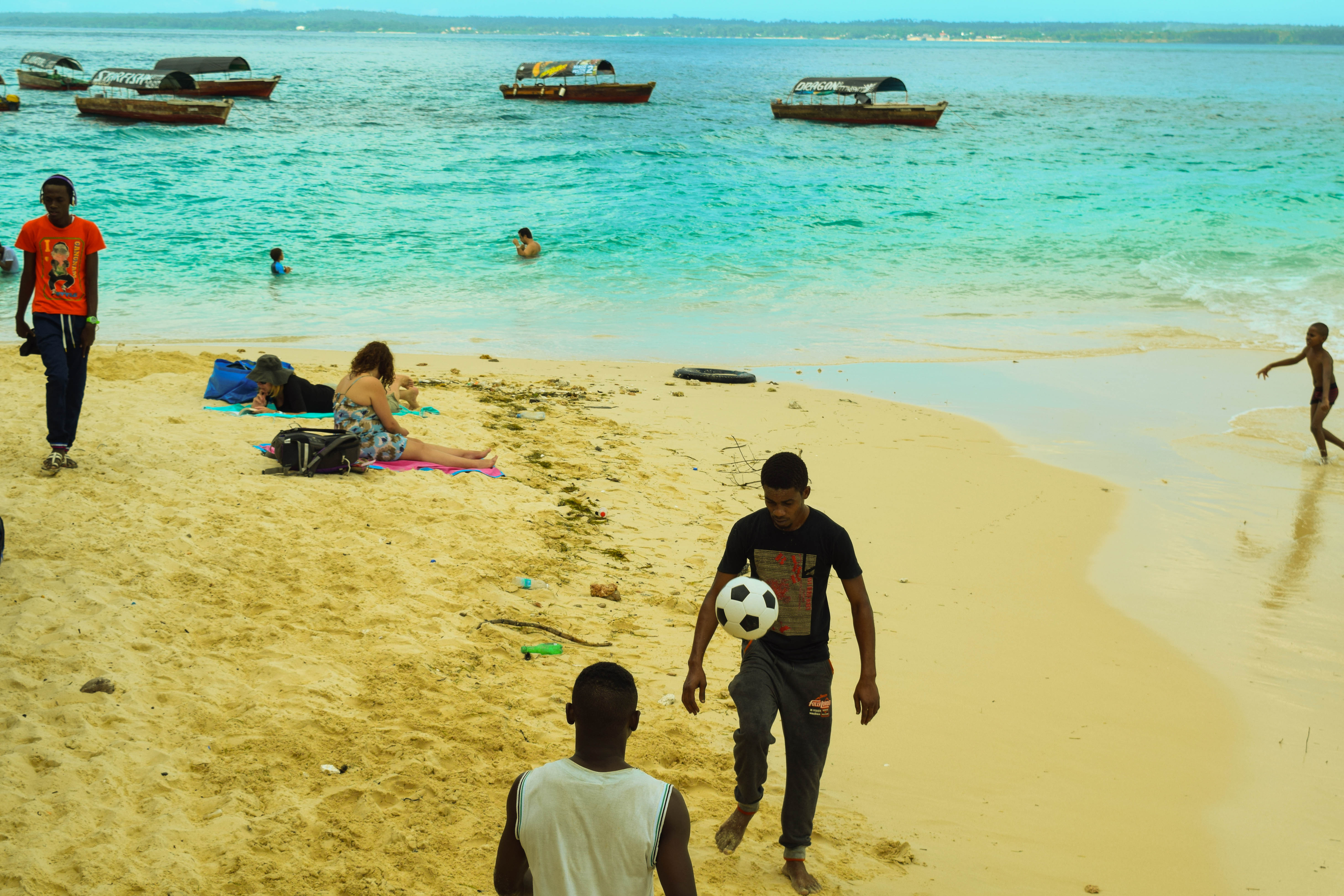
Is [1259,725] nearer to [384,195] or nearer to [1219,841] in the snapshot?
[1219,841]

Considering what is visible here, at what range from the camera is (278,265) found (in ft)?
66.5

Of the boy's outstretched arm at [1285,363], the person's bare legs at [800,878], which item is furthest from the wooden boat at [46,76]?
the person's bare legs at [800,878]

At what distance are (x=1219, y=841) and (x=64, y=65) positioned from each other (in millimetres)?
66792

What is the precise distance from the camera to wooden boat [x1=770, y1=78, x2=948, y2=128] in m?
46.8

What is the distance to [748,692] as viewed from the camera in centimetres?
374

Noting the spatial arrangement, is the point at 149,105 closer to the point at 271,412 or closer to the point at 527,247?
the point at 527,247

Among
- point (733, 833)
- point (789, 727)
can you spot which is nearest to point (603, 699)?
point (789, 727)

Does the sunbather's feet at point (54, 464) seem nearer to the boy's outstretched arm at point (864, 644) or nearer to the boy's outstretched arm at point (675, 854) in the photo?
the boy's outstretched arm at point (864, 644)

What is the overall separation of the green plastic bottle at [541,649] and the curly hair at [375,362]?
11.3 feet

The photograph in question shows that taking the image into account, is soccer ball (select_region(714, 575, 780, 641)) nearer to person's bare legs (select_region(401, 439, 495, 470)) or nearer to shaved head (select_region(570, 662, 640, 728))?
shaved head (select_region(570, 662, 640, 728))

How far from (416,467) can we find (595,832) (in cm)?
603

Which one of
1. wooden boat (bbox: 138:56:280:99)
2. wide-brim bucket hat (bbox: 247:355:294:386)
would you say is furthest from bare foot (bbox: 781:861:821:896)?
wooden boat (bbox: 138:56:280:99)

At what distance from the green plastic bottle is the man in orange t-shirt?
390 centimetres

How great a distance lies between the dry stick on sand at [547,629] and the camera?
18.4 feet
